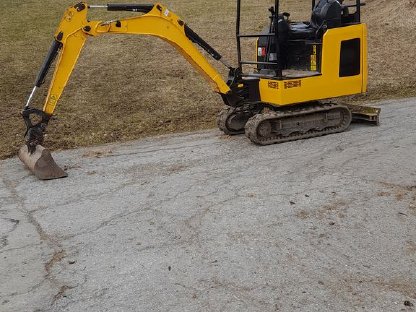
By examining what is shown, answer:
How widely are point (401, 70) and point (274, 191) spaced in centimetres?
898

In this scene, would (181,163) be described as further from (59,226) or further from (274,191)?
(59,226)

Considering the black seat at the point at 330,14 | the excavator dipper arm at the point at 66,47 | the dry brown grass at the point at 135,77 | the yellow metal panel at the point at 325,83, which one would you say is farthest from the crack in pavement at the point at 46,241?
the black seat at the point at 330,14

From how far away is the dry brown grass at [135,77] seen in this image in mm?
10227

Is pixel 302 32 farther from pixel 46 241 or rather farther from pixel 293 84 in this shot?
pixel 46 241

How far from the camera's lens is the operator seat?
8797 millimetres

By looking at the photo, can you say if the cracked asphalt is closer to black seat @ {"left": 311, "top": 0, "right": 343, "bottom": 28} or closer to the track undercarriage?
the track undercarriage

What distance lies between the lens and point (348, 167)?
287 inches

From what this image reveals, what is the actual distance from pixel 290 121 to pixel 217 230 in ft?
12.1

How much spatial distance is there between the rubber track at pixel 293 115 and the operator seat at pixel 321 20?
3.85 ft

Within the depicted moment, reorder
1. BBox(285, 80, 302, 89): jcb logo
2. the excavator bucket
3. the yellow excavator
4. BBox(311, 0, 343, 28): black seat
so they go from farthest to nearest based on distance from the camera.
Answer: BBox(311, 0, 343, 28): black seat, BBox(285, 80, 302, 89): jcb logo, the yellow excavator, the excavator bucket

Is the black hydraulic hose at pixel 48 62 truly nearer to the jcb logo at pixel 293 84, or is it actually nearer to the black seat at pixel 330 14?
the jcb logo at pixel 293 84

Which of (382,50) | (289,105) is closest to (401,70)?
(382,50)

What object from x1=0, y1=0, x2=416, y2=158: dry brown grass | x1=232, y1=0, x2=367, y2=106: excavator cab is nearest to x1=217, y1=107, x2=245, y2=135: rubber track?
x1=232, y1=0, x2=367, y2=106: excavator cab

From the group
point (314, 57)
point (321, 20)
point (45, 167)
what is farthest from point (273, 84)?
point (45, 167)
